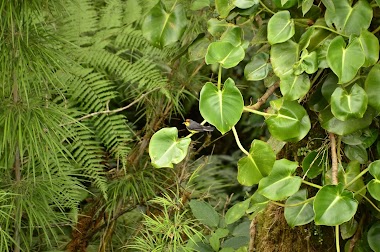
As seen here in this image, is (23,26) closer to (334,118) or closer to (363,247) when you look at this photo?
(334,118)

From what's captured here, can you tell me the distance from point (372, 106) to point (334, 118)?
119mm

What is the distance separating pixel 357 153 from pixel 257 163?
0.30 meters

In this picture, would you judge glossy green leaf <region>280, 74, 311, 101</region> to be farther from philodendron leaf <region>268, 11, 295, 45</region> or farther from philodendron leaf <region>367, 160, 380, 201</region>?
philodendron leaf <region>367, 160, 380, 201</region>

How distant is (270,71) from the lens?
1.97 meters

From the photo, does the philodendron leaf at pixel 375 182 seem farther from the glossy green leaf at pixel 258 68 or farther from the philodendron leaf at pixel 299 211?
the glossy green leaf at pixel 258 68

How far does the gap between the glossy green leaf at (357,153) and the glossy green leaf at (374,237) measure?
18 centimetres

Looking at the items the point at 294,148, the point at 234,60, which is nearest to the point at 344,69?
the point at 234,60

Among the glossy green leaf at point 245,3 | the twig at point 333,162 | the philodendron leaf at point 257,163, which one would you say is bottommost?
the twig at point 333,162

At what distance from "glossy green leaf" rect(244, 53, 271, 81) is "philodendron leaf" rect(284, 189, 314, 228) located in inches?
13.5

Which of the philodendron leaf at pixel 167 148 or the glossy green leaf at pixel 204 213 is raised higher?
the philodendron leaf at pixel 167 148

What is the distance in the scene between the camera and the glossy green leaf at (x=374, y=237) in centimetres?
186

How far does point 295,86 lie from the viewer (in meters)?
1.78

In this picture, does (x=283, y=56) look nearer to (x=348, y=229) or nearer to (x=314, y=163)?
(x=314, y=163)

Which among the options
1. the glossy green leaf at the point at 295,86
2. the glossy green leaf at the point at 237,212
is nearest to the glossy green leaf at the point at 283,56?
the glossy green leaf at the point at 295,86
